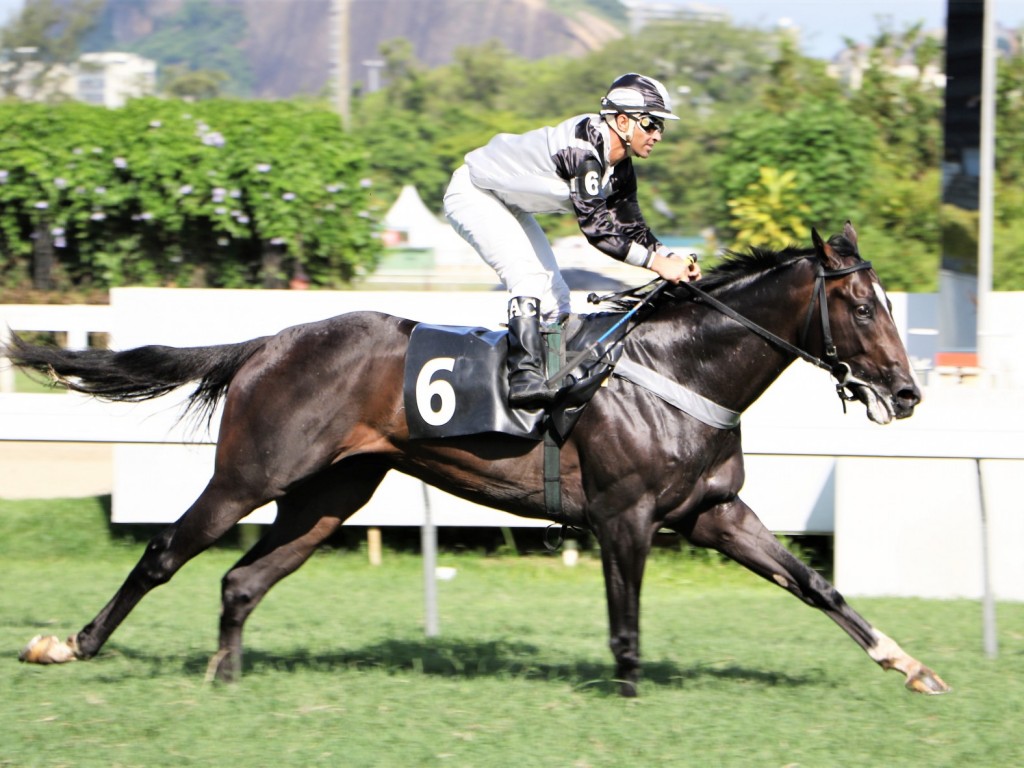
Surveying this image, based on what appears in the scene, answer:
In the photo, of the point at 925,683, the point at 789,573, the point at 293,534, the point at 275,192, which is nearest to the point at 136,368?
the point at 293,534

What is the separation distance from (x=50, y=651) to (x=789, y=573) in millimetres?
2797

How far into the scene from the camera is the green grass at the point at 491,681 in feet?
13.9

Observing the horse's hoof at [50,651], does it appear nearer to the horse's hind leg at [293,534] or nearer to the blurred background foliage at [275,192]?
the horse's hind leg at [293,534]

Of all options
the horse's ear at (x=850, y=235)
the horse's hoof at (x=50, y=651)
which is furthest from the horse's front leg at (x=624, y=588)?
the horse's hoof at (x=50, y=651)

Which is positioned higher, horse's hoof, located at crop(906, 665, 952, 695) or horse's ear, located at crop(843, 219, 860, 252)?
horse's ear, located at crop(843, 219, 860, 252)

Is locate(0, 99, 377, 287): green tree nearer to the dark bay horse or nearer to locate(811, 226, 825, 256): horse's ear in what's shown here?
the dark bay horse

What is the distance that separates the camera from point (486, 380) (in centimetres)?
495

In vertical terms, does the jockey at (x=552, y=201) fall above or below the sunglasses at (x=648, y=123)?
below

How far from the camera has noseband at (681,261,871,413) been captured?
4.78 meters

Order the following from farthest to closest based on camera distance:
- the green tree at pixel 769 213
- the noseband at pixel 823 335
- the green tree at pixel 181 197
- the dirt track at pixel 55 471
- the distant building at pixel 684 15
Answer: the distant building at pixel 684 15 → the green tree at pixel 769 213 → the green tree at pixel 181 197 → the dirt track at pixel 55 471 → the noseband at pixel 823 335

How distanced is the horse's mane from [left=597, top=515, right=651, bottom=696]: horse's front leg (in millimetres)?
850


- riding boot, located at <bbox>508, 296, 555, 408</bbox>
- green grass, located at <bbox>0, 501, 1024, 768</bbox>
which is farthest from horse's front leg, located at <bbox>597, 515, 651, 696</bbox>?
riding boot, located at <bbox>508, 296, 555, 408</bbox>

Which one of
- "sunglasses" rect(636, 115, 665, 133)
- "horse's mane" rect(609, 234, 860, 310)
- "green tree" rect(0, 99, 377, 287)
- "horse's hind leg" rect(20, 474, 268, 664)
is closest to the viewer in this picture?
"sunglasses" rect(636, 115, 665, 133)

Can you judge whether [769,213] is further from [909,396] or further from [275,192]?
[909,396]
